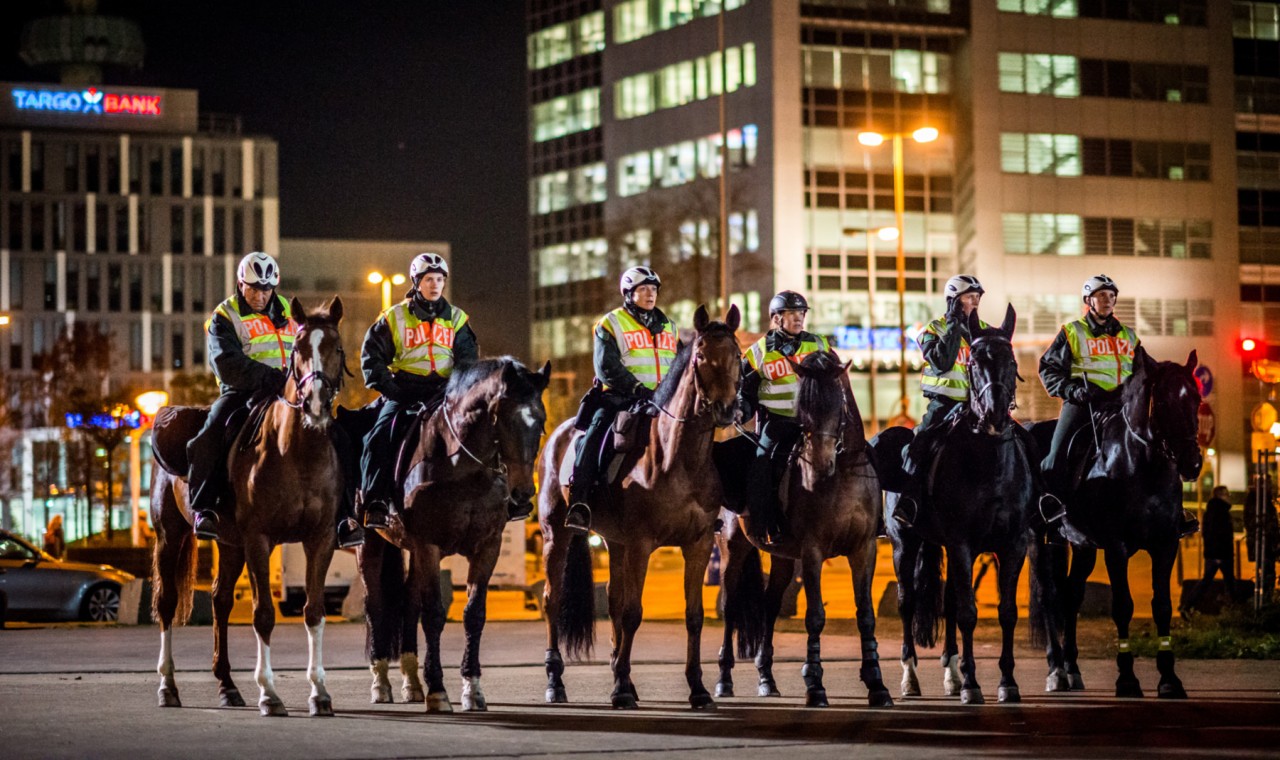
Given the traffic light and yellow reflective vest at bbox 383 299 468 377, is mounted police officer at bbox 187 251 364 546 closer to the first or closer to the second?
yellow reflective vest at bbox 383 299 468 377

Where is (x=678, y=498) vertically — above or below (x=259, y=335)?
below

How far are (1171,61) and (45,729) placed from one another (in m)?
84.8

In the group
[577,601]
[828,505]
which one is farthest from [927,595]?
[577,601]

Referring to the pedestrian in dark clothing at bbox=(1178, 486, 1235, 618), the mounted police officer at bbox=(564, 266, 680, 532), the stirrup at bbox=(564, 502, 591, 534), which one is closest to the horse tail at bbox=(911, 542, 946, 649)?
the mounted police officer at bbox=(564, 266, 680, 532)

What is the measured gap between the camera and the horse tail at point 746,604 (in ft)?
56.7

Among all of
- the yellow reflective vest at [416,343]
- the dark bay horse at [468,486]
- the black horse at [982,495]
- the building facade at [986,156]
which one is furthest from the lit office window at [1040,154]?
the dark bay horse at [468,486]

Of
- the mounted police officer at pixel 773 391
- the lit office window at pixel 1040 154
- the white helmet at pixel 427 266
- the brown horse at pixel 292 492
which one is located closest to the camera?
the brown horse at pixel 292 492

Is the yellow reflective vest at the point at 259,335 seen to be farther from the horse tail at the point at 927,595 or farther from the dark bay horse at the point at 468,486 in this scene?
the horse tail at the point at 927,595

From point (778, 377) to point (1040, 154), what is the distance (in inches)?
2934

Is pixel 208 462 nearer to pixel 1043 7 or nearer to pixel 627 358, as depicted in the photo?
pixel 627 358

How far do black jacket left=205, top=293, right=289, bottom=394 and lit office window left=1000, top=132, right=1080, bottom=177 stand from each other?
7589 cm

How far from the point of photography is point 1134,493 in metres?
16.5

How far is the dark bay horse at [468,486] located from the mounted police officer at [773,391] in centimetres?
221

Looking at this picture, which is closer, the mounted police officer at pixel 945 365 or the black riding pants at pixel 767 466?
the black riding pants at pixel 767 466
